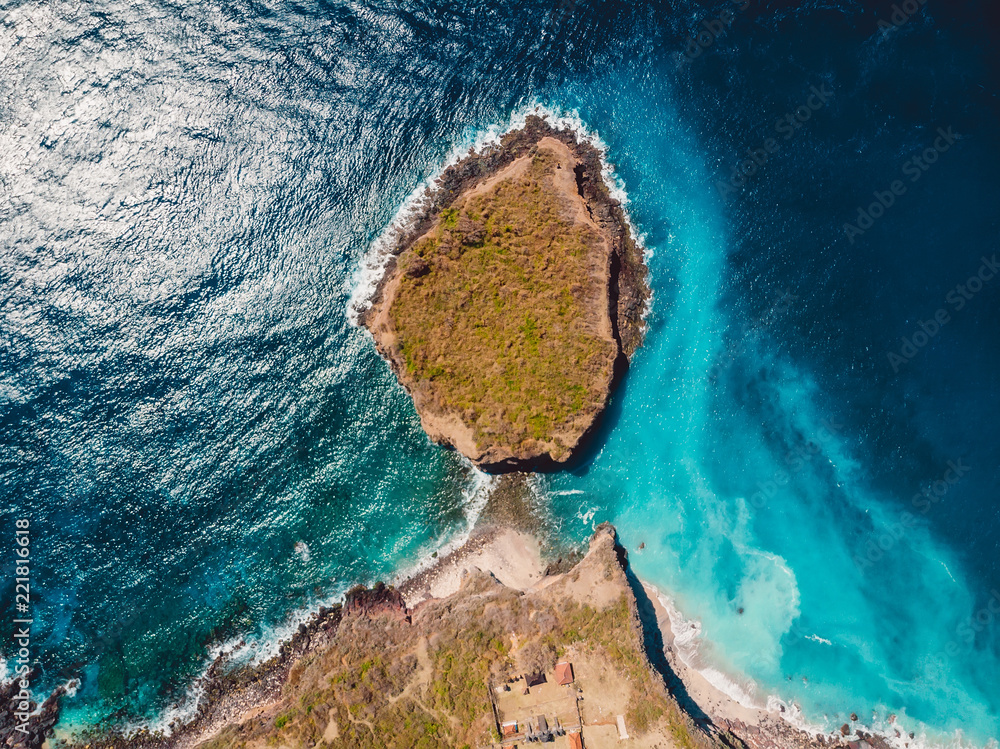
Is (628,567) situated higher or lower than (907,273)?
lower

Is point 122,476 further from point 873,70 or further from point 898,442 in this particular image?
point 873,70

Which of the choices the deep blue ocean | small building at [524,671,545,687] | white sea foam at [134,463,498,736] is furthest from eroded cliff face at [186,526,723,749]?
the deep blue ocean

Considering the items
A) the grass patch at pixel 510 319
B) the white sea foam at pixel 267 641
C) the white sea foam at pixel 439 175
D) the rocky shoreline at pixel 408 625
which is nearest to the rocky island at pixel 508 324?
the grass patch at pixel 510 319

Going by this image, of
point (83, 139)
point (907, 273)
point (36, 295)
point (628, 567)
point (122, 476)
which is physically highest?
point (83, 139)

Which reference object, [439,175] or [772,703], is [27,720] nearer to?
[439,175]

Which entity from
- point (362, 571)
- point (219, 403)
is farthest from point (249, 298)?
point (362, 571)

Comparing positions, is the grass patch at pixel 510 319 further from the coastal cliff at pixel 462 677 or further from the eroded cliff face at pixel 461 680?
the eroded cliff face at pixel 461 680
